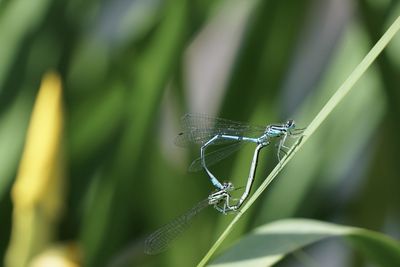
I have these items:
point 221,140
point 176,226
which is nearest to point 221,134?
point 221,140

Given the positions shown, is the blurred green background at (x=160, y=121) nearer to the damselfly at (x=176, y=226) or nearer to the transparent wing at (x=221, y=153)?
the transparent wing at (x=221, y=153)

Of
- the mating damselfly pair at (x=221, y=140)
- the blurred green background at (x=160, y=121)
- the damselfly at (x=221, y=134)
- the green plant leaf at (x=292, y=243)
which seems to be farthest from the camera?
the blurred green background at (x=160, y=121)

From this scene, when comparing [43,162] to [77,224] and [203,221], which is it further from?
[77,224]

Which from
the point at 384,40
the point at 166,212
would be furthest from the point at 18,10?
the point at 384,40

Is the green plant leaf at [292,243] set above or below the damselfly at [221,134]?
below

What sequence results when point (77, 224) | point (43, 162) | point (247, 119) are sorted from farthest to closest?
1. point (77, 224)
2. point (247, 119)
3. point (43, 162)

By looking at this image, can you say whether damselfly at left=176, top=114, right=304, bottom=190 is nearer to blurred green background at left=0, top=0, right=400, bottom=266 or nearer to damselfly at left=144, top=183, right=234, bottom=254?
damselfly at left=144, top=183, right=234, bottom=254

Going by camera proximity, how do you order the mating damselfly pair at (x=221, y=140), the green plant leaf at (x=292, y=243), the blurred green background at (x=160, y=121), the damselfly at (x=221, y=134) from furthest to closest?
the blurred green background at (x=160, y=121), the damselfly at (x=221, y=134), the mating damselfly pair at (x=221, y=140), the green plant leaf at (x=292, y=243)

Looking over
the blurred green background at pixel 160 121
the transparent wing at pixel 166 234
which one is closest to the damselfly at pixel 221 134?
the transparent wing at pixel 166 234
